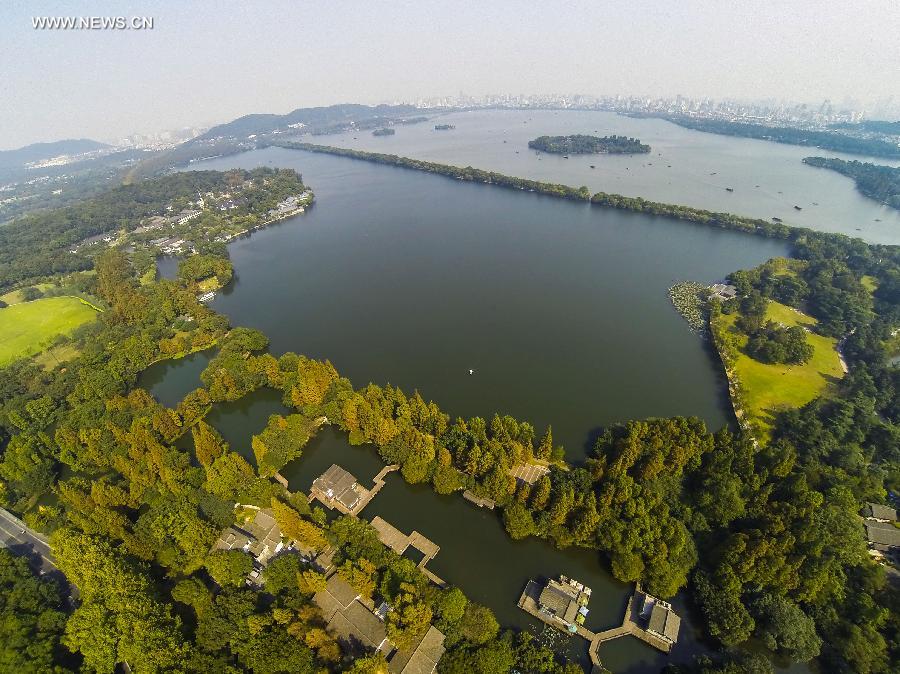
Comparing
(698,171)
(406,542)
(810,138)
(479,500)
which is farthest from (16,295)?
(810,138)

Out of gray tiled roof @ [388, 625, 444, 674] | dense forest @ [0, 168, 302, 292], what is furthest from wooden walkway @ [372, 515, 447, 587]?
dense forest @ [0, 168, 302, 292]

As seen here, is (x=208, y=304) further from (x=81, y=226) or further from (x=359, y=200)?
(x=81, y=226)

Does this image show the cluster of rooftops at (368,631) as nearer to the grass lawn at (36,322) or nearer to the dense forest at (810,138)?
the grass lawn at (36,322)

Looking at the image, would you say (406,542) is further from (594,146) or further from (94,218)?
(594,146)

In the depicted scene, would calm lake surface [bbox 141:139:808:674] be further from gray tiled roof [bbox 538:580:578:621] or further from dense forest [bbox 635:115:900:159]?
dense forest [bbox 635:115:900:159]

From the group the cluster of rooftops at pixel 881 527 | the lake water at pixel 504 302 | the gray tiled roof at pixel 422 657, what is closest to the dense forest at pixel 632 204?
the lake water at pixel 504 302

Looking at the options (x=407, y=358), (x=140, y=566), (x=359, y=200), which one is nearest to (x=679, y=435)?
(x=407, y=358)
